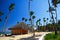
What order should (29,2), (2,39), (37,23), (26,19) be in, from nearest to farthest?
1. (2,39)
2. (29,2)
3. (26,19)
4. (37,23)

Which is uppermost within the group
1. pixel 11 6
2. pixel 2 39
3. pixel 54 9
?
pixel 11 6

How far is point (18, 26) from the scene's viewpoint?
5653cm

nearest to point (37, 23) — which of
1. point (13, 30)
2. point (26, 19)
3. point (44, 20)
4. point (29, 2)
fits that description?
point (44, 20)

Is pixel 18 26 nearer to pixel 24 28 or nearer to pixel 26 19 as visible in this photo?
pixel 24 28

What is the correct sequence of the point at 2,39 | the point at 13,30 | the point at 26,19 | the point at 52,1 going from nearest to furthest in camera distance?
the point at 2,39 < the point at 52,1 < the point at 13,30 < the point at 26,19

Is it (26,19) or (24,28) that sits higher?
(26,19)

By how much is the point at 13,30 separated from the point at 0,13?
7914 millimetres

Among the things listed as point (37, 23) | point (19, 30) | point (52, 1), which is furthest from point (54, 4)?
point (37, 23)

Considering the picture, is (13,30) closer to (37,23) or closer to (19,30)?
(19,30)

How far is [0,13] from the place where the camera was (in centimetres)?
5450

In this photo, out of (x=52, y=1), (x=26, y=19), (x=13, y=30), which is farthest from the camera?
(x=26, y=19)

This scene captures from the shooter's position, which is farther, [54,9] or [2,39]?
[54,9]

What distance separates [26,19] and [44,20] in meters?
24.0

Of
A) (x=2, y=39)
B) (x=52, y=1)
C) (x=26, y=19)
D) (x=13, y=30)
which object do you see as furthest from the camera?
(x=26, y=19)
